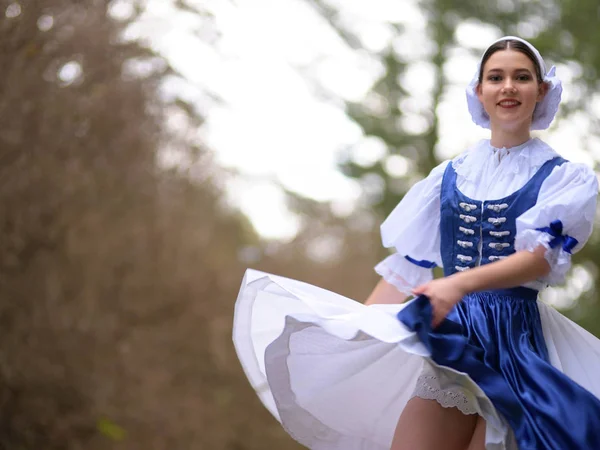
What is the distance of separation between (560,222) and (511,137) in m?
0.39

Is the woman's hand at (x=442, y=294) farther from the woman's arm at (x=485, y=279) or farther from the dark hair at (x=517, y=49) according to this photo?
the dark hair at (x=517, y=49)

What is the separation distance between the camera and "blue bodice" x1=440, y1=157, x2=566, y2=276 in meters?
2.22

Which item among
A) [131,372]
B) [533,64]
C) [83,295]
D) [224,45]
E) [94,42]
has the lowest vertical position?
[131,372]

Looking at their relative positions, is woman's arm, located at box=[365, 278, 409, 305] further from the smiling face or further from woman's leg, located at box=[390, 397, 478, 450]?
the smiling face

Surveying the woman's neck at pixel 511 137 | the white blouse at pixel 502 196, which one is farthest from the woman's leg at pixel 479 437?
the woman's neck at pixel 511 137

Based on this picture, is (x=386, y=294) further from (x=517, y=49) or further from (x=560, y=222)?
(x=517, y=49)

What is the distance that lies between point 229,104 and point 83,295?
2786mm

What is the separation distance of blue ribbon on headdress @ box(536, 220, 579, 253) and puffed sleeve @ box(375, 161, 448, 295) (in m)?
0.45

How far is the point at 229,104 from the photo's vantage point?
7.62 metres

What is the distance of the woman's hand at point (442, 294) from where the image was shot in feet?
6.58

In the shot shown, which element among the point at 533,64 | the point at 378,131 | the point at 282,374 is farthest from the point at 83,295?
the point at 378,131

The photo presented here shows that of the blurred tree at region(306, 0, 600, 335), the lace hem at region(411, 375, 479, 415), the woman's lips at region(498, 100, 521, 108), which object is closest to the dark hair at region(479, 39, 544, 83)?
the woman's lips at region(498, 100, 521, 108)

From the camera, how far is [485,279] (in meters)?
2.04

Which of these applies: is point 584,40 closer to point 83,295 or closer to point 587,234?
point 83,295
